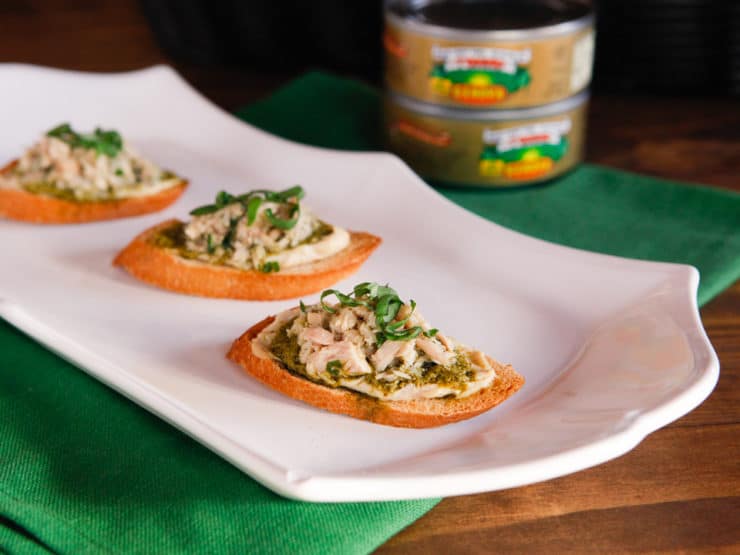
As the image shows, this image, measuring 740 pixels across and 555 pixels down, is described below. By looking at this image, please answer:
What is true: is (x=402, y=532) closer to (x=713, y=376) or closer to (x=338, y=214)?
(x=713, y=376)

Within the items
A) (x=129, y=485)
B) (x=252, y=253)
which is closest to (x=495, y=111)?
(x=252, y=253)

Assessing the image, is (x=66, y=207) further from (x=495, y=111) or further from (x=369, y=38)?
(x=369, y=38)

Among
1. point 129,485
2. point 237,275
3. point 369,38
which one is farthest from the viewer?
point 369,38

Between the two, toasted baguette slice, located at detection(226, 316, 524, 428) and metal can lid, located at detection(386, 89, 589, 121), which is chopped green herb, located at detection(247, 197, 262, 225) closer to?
toasted baguette slice, located at detection(226, 316, 524, 428)

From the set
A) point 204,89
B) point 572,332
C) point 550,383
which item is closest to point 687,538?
point 550,383

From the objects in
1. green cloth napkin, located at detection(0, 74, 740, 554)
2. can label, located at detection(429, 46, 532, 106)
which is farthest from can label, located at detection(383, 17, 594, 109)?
green cloth napkin, located at detection(0, 74, 740, 554)
